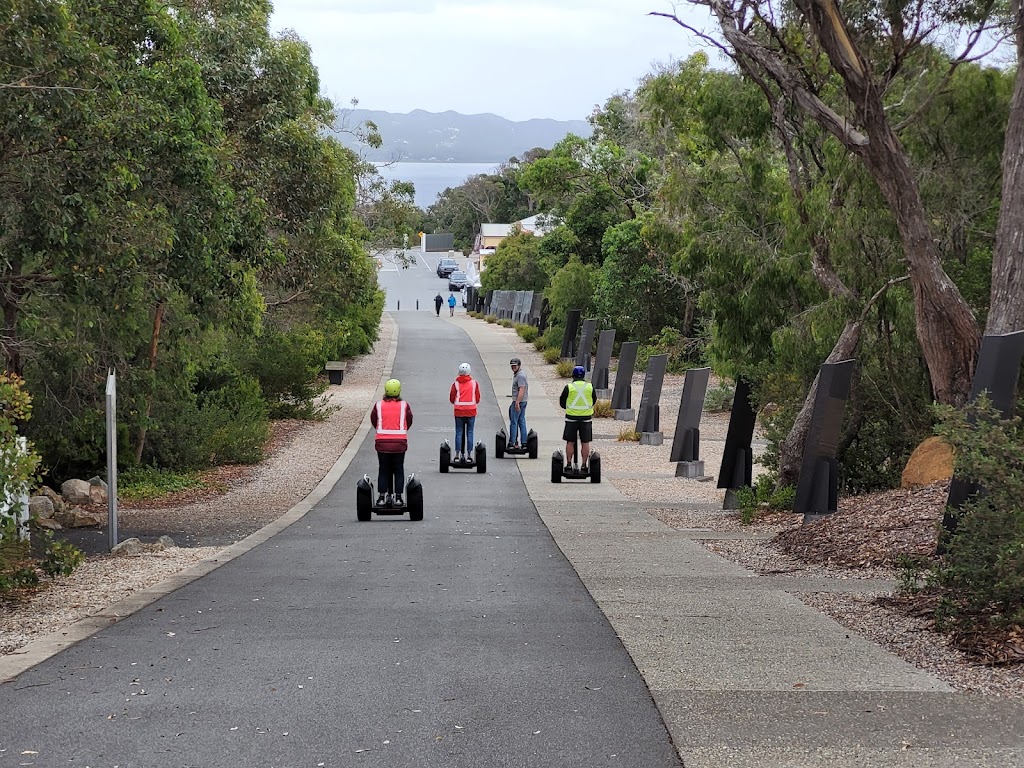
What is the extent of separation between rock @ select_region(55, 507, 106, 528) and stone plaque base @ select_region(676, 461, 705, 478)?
10.1m

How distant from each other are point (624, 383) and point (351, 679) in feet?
86.0

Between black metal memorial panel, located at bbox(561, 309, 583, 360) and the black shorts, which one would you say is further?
black metal memorial panel, located at bbox(561, 309, 583, 360)

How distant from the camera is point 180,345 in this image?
18641 millimetres

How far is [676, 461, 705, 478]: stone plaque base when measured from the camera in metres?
22.0

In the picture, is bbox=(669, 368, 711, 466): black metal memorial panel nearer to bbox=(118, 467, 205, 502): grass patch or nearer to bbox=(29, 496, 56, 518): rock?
bbox=(118, 467, 205, 502): grass patch

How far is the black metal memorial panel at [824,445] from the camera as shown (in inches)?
518

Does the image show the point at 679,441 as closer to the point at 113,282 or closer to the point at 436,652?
the point at 113,282

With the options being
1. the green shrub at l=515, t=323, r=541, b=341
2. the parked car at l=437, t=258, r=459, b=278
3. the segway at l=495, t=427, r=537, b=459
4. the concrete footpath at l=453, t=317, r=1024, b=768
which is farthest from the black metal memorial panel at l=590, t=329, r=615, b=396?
the parked car at l=437, t=258, r=459, b=278

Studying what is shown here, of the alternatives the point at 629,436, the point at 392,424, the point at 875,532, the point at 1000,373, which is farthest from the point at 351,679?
the point at 629,436

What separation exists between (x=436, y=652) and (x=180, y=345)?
40.6 ft

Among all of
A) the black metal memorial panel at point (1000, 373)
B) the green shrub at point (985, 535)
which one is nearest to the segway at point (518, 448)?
the black metal memorial panel at point (1000, 373)

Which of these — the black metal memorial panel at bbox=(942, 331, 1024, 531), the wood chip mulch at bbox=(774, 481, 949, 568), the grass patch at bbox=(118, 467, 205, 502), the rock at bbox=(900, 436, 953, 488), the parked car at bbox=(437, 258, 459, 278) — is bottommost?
the grass patch at bbox=(118, 467, 205, 502)

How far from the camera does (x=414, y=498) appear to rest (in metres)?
15.5

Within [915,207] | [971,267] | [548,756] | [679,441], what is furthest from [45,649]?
[679,441]
